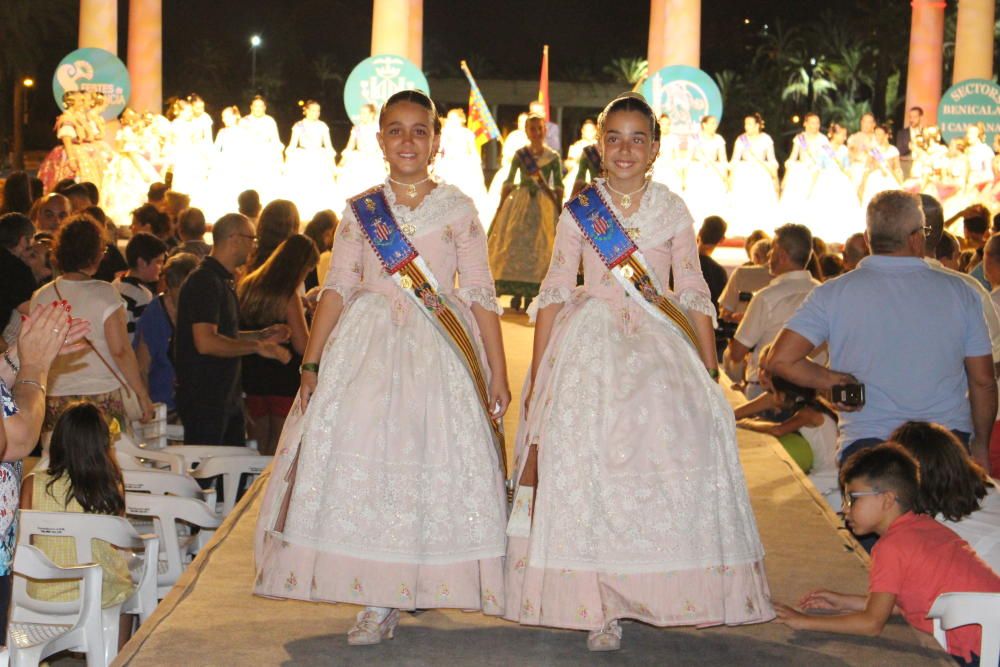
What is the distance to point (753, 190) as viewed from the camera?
20.2 m

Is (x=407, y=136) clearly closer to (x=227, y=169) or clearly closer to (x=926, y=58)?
(x=227, y=169)

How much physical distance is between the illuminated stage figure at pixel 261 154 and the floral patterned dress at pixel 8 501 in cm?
1668

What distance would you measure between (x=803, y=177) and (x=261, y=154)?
6895 mm

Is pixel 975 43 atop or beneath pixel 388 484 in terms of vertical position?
atop

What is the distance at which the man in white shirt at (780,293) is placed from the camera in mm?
7172

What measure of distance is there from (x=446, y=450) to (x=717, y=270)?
6.47 metres

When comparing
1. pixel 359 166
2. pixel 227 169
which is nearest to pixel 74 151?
pixel 227 169

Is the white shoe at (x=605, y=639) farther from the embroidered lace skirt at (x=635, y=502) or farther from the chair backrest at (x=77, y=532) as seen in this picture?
the chair backrest at (x=77, y=532)

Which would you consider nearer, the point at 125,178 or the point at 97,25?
the point at 125,178

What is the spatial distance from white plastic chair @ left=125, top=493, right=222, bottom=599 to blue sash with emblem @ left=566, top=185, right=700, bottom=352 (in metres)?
1.44

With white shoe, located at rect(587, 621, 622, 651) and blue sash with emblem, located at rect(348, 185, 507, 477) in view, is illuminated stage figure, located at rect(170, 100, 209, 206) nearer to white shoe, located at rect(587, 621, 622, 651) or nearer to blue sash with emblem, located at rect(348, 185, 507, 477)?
blue sash with emblem, located at rect(348, 185, 507, 477)

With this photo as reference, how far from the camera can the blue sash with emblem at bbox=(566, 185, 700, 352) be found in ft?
14.6

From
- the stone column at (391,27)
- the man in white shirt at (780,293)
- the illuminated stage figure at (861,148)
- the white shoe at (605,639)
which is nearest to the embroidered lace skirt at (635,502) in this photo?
the white shoe at (605,639)

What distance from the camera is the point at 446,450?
4340 mm
